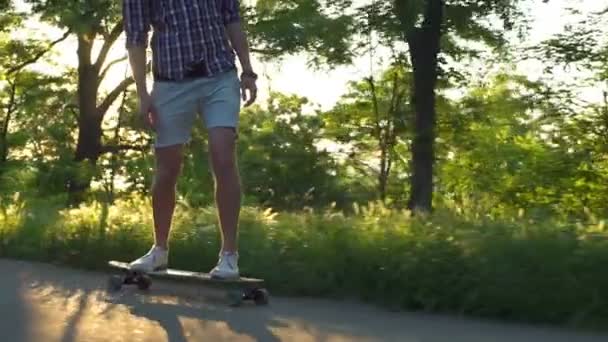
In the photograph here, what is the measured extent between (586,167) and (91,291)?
2293 cm

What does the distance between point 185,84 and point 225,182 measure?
0.56 metres

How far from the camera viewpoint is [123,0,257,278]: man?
16.0 feet

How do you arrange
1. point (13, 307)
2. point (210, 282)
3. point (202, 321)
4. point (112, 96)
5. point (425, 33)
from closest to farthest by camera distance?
1. point (202, 321)
2. point (13, 307)
3. point (210, 282)
4. point (425, 33)
5. point (112, 96)

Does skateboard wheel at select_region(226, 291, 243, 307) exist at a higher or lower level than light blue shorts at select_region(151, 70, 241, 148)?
lower

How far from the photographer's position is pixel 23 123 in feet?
131

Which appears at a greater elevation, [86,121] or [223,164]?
[86,121]

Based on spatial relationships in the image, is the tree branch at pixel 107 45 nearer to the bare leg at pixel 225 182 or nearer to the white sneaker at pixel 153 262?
the white sneaker at pixel 153 262

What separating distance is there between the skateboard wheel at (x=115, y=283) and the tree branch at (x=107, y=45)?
21808mm

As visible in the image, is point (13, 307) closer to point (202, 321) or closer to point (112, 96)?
point (202, 321)

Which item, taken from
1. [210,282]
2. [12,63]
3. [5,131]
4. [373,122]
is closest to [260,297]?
[210,282]

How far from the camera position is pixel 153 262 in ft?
16.5

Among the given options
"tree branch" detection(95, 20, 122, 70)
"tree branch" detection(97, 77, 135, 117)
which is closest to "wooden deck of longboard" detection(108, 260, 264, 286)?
"tree branch" detection(95, 20, 122, 70)

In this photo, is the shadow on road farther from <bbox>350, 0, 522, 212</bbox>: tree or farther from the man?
<bbox>350, 0, 522, 212</bbox>: tree

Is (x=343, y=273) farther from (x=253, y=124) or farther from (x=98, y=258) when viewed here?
(x=253, y=124)
